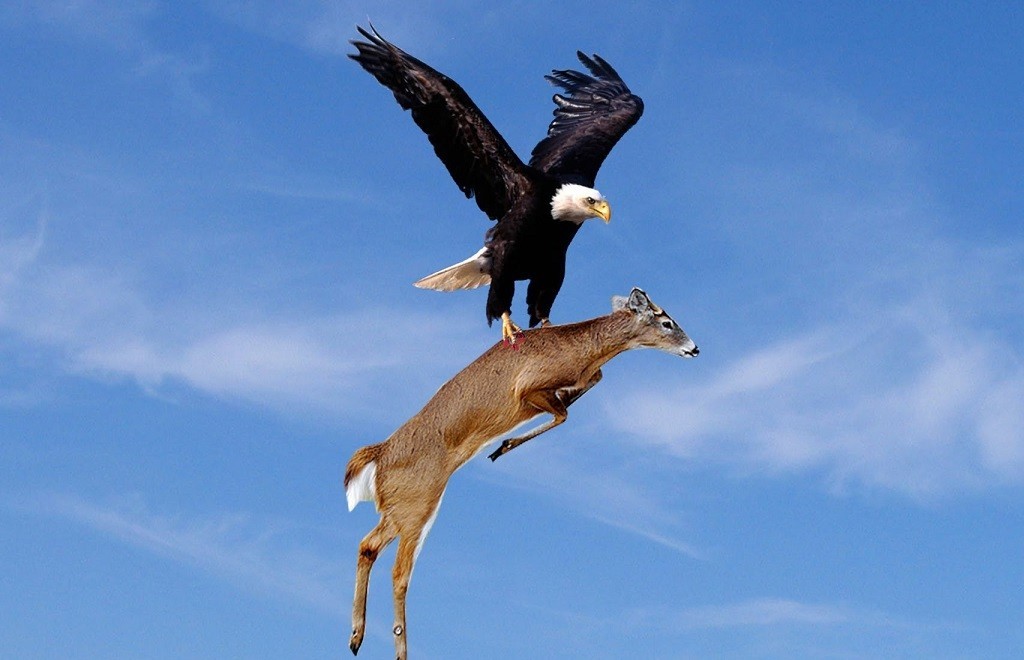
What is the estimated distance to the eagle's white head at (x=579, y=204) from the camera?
29.6ft

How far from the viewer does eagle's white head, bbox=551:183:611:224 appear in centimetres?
902

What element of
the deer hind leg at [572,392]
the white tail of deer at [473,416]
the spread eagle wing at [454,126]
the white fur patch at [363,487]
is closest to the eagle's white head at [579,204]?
the spread eagle wing at [454,126]

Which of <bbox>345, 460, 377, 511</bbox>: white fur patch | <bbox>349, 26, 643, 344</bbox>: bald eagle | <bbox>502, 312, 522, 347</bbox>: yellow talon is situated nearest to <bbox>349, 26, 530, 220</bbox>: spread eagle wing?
<bbox>349, 26, 643, 344</bbox>: bald eagle

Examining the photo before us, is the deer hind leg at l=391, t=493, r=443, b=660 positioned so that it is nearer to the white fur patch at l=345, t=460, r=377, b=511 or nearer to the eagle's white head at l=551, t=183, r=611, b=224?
the white fur patch at l=345, t=460, r=377, b=511

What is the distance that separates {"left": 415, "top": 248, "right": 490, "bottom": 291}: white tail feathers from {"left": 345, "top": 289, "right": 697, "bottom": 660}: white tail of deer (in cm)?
77

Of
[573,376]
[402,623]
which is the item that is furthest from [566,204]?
[402,623]

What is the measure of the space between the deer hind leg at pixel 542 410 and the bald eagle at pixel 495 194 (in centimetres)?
46

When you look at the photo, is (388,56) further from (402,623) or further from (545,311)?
(402,623)

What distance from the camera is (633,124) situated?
36.8 feet

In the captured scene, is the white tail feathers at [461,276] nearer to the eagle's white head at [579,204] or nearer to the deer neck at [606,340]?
the eagle's white head at [579,204]

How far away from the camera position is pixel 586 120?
1110cm

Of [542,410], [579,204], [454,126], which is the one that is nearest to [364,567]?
[542,410]

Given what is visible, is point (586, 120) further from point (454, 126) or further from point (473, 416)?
point (473, 416)

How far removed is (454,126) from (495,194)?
1.90ft
